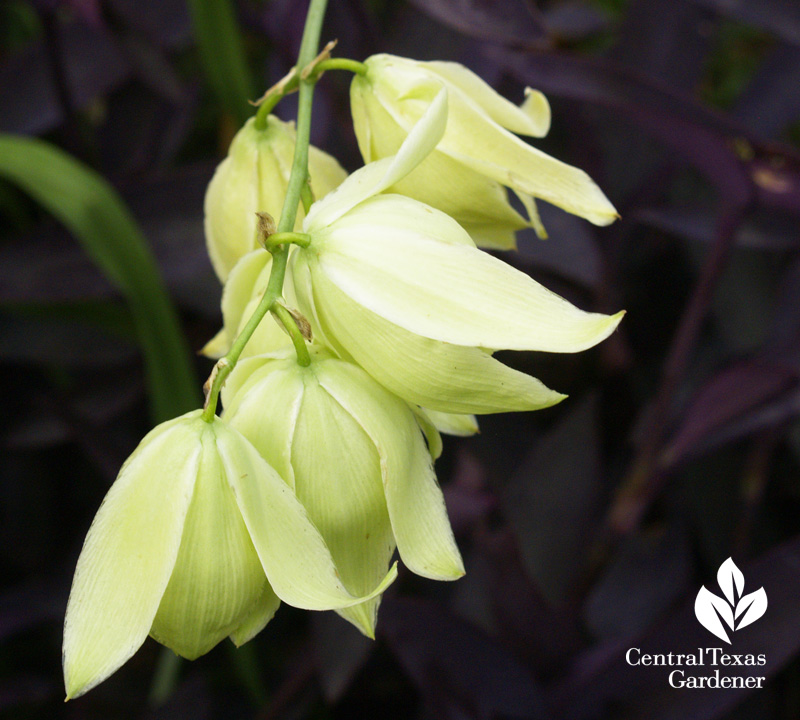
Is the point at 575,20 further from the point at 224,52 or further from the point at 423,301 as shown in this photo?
the point at 423,301

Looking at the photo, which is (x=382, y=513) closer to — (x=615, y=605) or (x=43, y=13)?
(x=615, y=605)

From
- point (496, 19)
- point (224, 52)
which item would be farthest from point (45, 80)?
point (496, 19)

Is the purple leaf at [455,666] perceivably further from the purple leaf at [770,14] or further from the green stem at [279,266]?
the purple leaf at [770,14]

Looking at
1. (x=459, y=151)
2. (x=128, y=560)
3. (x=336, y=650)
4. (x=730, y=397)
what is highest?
(x=459, y=151)

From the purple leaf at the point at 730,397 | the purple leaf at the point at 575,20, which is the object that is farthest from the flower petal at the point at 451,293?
the purple leaf at the point at 575,20

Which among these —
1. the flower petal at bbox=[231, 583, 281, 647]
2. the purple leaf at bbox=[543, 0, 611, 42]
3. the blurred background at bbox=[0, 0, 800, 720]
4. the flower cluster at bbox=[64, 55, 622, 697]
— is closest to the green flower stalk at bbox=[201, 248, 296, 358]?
the flower cluster at bbox=[64, 55, 622, 697]

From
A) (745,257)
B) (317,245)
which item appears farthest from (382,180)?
(745,257)

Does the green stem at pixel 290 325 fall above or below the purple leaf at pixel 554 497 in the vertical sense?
above
